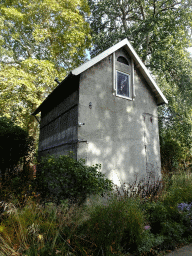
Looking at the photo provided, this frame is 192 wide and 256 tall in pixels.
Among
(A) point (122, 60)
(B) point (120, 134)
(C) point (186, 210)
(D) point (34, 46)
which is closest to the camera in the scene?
(C) point (186, 210)

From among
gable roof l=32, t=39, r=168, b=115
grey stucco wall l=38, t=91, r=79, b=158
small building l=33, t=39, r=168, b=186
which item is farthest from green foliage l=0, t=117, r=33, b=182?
gable roof l=32, t=39, r=168, b=115

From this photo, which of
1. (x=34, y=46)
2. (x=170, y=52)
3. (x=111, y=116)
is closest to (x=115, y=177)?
(x=111, y=116)

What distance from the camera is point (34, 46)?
16641 millimetres

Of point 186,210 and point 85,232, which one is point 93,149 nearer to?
point 186,210

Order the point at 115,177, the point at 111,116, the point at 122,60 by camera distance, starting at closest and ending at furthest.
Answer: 1. the point at 115,177
2. the point at 111,116
3. the point at 122,60

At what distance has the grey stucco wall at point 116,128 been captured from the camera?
7.96 m

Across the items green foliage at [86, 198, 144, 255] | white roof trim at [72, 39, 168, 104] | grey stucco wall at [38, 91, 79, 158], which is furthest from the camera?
grey stucco wall at [38, 91, 79, 158]

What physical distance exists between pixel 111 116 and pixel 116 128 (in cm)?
56

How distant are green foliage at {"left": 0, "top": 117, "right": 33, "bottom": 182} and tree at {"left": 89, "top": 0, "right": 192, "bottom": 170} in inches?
353

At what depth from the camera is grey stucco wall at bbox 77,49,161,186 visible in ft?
26.1

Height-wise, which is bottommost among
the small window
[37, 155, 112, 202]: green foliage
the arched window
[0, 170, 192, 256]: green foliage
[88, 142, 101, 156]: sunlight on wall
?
[0, 170, 192, 256]: green foliage

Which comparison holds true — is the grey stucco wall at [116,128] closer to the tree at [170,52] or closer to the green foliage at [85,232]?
the green foliage at [85,232]

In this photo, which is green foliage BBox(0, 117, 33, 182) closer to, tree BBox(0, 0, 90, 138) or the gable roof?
Result: the gable roof

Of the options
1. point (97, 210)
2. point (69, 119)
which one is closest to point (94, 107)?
point (69, 119)
